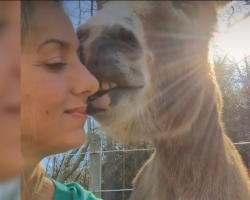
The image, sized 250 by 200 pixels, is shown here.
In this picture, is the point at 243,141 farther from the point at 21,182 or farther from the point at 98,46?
the point at 21,182

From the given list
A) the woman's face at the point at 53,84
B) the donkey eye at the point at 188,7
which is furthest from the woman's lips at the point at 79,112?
the donkey eye at the point at 188,7

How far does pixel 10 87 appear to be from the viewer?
0.76 metres

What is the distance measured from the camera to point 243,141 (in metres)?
0.69

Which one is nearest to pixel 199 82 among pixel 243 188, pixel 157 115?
pixel 157 115

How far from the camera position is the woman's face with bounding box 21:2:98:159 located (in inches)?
27.8

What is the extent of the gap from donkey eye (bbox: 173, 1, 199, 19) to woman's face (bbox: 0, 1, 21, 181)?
269 mm

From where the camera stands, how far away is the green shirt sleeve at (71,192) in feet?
2.62

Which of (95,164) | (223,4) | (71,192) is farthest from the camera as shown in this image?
(71,192)

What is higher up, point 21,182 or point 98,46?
point 98,46

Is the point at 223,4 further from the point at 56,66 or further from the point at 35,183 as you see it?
the point at 35,183

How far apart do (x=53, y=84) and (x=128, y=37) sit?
14cm

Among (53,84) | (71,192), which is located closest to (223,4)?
(53,84)

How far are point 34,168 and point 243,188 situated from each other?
0.37 meters

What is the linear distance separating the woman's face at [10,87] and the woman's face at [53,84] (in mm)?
28
